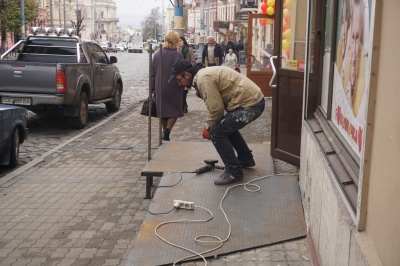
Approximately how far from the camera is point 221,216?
521cm

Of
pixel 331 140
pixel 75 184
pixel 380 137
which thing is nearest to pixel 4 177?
pixel 75 184

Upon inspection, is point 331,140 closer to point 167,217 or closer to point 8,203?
point 167,217

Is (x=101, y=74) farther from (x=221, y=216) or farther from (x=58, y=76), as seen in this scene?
(x=221, y=216)

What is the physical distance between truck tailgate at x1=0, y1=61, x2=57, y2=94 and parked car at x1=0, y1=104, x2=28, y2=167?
7.92ft

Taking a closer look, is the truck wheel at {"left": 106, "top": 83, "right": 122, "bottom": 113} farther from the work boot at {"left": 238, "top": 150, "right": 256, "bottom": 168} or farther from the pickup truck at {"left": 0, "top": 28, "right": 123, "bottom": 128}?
the work boot at {"left": 238, "top": 150, "right": 256, "bottom": 168}

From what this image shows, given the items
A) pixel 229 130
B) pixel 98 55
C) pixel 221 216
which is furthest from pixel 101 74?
pixel 221 216

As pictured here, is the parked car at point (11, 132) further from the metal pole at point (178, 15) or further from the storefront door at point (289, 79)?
the metal pole at point (178, 15)

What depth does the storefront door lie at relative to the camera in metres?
6.44

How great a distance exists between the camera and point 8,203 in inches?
260

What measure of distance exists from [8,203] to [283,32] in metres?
3.86

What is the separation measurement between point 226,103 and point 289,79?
0.91 meters

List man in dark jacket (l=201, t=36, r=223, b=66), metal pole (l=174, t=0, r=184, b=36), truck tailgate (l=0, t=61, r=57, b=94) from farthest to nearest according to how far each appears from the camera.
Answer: man in dark jacket (l=201, t=36, r=223, b=66), metal pole (l=174, t=0, r=184, b=36), truck tailgate (l=0, t=61, r=57, b=94)

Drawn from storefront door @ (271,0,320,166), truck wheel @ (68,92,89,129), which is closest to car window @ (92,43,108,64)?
truck wheel @ (68,92,89,129)

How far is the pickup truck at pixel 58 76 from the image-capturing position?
11.0 metres
